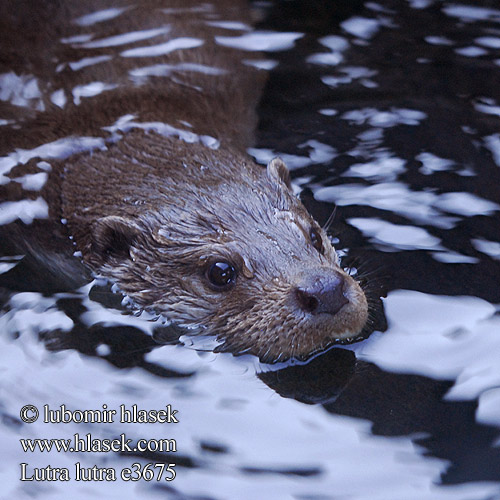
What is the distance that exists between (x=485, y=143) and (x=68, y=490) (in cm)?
252

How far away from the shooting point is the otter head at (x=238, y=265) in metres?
2.89

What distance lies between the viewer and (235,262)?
3068 mm

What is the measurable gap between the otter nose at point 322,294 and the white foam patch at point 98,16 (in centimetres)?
246

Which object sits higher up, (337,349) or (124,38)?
(124,38)

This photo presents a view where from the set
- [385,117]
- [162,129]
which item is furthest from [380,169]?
[162,129]

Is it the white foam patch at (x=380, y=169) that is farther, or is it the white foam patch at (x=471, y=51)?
the white foam patch at (x=471, y=51)

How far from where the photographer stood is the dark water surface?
2.57 metres

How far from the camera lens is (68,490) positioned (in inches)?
100

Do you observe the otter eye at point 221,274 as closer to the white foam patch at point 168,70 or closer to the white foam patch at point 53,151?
the white foam patch at point 53,151

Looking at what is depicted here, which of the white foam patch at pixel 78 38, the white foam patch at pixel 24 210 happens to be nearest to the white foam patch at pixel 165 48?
the white foam patch at pixel 78 38

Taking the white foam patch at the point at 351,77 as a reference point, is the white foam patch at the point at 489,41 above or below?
above

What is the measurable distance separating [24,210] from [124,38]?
1325 millimetres

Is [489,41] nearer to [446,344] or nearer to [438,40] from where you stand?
[438,40]

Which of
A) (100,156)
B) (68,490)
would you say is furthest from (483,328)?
(100,156)
